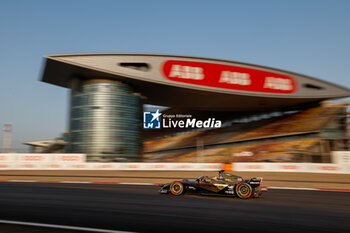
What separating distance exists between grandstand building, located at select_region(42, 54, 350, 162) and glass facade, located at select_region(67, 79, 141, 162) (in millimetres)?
105

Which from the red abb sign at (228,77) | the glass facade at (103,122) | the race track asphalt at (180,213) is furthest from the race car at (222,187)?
the red abb sign at (228,77)

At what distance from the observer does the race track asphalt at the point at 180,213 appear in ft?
20.3

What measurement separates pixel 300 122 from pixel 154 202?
A: 123 ft

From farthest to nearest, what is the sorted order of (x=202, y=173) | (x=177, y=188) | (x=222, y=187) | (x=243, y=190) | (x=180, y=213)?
(x=202, y=173), (x=177, y=188), (x=222, y=187), (x=243, y=190), (x=180, y=213)

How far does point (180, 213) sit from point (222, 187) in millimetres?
3172

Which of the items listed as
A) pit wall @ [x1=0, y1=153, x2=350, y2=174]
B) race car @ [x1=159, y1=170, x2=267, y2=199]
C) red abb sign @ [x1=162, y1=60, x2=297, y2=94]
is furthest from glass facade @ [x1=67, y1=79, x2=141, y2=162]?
race car @ [x1=159, y1=170, x2=267, y2=199]

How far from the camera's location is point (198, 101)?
4103 centimetres

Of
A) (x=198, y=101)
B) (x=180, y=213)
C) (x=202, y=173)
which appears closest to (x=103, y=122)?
(x=202, y=173)

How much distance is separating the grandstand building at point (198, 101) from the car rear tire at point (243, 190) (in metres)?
23.1

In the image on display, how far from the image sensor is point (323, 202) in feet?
30.9

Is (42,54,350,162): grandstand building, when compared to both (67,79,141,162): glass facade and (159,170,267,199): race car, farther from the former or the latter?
(159,170,267,199): race car

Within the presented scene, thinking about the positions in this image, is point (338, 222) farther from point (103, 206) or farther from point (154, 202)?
point (103, 206)

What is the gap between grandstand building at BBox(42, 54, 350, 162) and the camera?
31.7 m

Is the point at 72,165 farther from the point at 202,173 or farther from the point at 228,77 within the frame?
the point at 228,77
